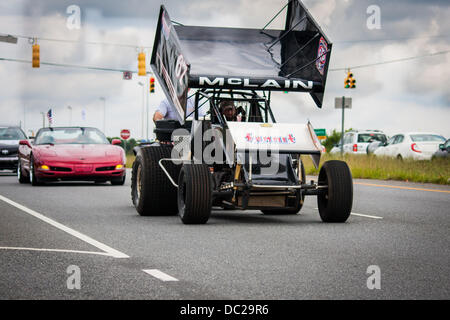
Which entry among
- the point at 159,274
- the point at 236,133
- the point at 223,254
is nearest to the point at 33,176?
the point at 236,133

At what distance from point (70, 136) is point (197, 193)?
36.8ft

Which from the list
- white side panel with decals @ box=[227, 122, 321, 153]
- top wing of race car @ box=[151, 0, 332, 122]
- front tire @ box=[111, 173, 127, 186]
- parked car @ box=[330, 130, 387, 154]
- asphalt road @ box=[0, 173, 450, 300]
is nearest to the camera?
asphalt road @ box=[0, 173, 450, 300]

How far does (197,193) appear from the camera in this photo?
1002cm

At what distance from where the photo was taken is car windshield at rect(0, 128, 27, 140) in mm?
28391

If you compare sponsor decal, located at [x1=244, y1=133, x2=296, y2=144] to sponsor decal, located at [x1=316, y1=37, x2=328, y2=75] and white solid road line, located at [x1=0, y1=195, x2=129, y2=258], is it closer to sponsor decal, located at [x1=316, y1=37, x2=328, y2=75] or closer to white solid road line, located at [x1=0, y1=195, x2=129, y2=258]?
sponsor decal, located at [x1=316, y1=37, x2=328, y2=75]

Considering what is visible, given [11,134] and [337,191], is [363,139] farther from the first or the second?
[337,191]

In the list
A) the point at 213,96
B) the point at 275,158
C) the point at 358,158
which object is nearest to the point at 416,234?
the point at 275,158

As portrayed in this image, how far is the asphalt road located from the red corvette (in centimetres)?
598

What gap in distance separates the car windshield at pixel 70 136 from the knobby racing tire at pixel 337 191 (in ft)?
35.7

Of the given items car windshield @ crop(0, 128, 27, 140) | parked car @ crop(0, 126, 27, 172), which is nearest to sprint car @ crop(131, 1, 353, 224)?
parked car @ crop(0, 126, 27, 172)

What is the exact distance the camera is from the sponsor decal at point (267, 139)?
10.3 meters
